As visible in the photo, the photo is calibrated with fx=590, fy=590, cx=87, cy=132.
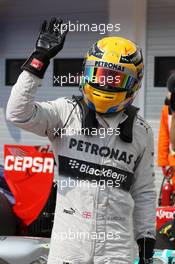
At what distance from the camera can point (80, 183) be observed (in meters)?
2.48

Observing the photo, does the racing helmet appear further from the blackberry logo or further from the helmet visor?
the blackberry logo

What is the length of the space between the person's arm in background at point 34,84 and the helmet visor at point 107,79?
23 cm

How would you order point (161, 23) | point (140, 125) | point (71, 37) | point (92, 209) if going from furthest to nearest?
point (71, 37) < point (161, 23) < point (140, 125) < point (92, 209)

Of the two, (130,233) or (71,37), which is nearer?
(130,233)

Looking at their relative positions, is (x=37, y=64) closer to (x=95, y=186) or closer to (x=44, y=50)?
(x=44, y=50)

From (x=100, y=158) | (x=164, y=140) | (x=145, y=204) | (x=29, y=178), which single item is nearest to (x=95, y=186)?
(x=100, y=158)

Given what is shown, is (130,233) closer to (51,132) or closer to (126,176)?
(126,176)

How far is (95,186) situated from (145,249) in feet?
1.32

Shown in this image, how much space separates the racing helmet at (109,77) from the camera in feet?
8.23

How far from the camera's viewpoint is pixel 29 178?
13.6 feet

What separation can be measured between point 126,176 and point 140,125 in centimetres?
24

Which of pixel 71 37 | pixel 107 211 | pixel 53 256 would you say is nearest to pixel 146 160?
pixel 107 211

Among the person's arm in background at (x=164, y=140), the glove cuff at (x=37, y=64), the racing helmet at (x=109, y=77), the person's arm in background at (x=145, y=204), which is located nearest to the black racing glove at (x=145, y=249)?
the person's arm in background at (x=145, y=204)

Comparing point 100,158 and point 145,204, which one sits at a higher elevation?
point 100,158
